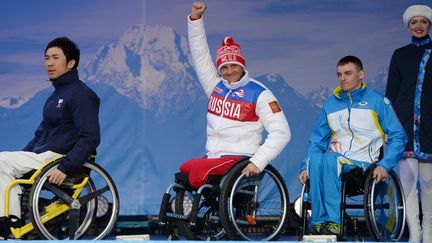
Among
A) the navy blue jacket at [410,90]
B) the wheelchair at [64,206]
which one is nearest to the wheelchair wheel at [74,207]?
the wheelchair at [64,206]

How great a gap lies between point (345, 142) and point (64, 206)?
1425 mm

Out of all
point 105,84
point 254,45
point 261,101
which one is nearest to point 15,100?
point 105,84

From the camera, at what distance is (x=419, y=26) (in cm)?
538

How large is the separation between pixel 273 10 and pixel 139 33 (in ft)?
2.80

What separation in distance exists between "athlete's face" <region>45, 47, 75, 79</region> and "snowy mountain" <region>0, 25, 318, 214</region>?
4.04 ft

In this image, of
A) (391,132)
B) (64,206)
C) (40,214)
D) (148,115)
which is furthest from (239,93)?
(148,115)

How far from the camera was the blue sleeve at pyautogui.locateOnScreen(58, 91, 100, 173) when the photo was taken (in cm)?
482

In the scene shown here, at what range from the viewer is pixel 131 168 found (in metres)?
6.36

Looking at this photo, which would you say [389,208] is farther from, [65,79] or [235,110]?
[65,79]

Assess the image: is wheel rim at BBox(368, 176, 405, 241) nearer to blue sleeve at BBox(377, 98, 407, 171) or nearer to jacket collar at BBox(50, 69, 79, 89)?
blue sleeve at BBox(377, 98, 407, 171)

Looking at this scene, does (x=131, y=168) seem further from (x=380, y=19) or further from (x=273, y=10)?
(x=380, y=19)

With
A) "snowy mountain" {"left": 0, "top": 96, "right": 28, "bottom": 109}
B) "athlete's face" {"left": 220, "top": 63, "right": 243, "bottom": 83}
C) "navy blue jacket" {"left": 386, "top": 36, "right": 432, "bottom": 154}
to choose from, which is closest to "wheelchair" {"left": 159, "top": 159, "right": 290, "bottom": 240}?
"athlete's face" {"left": 220, "top": 63, "right": 243, "bottom": 83}

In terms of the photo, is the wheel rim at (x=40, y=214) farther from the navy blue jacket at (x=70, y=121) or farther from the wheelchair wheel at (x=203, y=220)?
the wheelchair wheel at (x=203, y=220)

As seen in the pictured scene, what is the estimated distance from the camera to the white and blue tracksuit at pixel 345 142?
4.89 m
